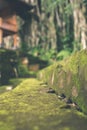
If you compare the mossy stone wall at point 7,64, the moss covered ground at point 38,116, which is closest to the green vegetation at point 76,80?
the moss covered ground at point 38,116

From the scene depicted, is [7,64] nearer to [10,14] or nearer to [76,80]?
[10,14]

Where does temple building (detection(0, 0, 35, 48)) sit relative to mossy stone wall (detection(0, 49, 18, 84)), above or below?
above

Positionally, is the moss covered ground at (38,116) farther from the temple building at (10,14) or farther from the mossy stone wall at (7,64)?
the temple building at (10,14)

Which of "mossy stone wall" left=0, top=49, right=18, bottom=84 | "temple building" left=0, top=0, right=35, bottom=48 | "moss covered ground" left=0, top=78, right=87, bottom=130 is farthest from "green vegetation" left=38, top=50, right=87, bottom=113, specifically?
"temple building" left=0, top=0, right=35, bottom=48

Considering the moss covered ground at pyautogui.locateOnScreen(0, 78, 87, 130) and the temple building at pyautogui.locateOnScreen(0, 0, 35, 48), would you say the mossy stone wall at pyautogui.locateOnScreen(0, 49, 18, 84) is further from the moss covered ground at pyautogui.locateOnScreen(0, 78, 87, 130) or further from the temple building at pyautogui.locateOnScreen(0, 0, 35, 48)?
the moss covered ground at pyautogui.locateOnScreen(0, 78, 87, 130)

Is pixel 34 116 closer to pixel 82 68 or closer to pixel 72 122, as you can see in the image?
pixel 72 122

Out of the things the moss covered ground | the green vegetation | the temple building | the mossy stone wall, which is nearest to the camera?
the moss covered ground

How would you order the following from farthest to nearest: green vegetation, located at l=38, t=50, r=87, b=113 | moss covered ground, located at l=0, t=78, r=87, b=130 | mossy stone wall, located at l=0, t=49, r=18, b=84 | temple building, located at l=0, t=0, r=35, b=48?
temple building, located at l=0, t=0, r=35, b=48
mossy stone wall, located at l=0, t=49, r=18, b=84
green vegetation, located at l=38, t=50, r=87, b=113
moss covered ground, located at l=0, t=78, r=87, b=130

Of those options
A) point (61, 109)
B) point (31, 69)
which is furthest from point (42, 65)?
point (61, 109)

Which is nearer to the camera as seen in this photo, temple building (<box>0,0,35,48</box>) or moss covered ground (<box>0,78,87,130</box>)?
moss covered ground (<box>0,78,87,130</box>)

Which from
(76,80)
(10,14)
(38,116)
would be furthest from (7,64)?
(38,116)

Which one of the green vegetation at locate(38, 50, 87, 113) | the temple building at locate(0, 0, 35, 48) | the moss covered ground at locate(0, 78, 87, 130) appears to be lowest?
the moss covered ground at locate(0, 78, 87, 130)

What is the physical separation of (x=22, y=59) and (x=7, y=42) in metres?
14.3

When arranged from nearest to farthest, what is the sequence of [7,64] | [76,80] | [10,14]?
[76,80] → [7,64] → [10,14]
